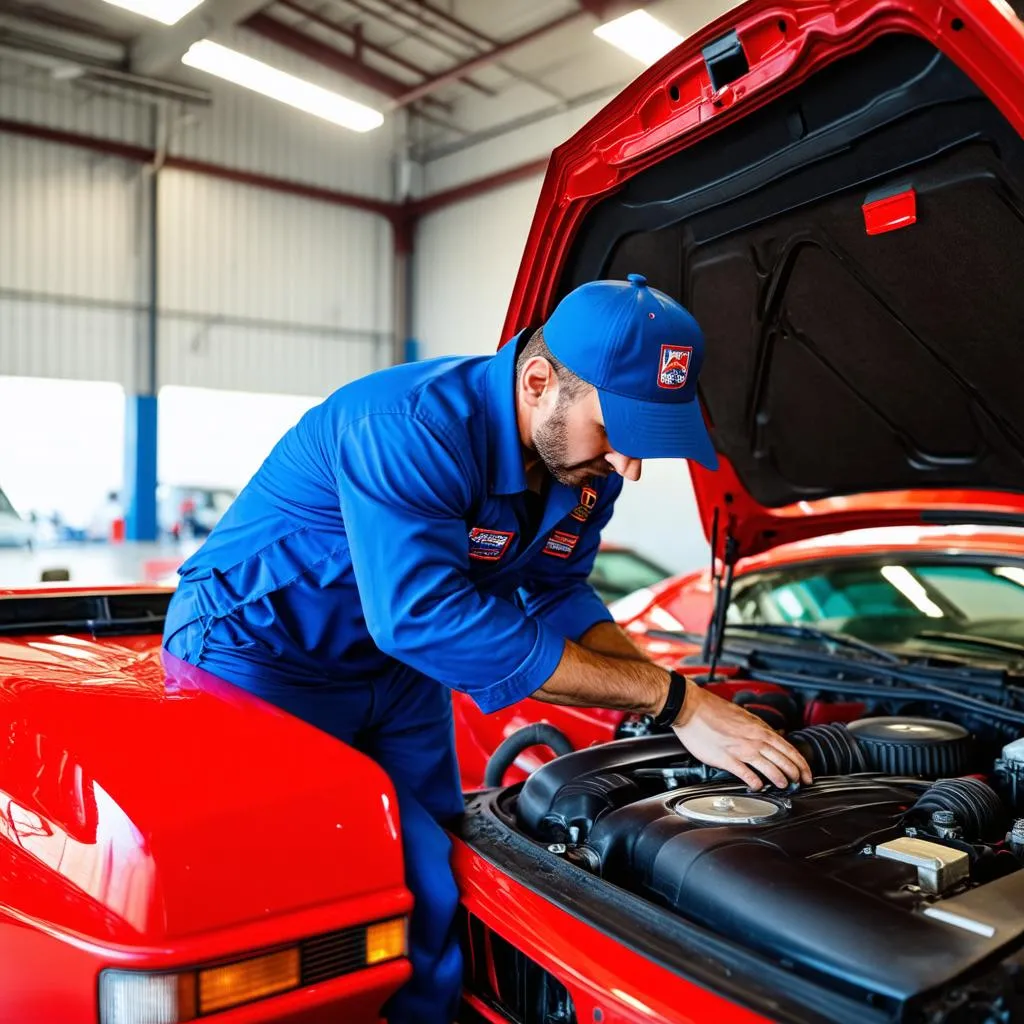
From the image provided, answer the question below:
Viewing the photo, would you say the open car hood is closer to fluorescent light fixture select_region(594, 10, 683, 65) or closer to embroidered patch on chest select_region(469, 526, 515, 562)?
embroidered patch on chest select_region(469, 526, 515, 562)

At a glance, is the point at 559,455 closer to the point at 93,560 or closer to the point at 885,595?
the point at 885,595

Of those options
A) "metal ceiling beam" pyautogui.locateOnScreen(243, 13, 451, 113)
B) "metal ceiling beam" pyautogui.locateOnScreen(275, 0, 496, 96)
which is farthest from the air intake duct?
"metal ceiling beam" pyautogui.locateOnScreen(243, 13, 451, 113)

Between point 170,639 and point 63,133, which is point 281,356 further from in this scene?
point 170,639

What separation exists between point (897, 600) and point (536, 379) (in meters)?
1.71

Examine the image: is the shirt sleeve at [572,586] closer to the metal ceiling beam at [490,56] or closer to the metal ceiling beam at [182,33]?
the metal ceiling beam at [182,33]

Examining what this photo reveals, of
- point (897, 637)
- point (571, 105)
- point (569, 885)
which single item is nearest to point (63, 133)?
point (571, 105)

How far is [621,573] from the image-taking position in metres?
6.22

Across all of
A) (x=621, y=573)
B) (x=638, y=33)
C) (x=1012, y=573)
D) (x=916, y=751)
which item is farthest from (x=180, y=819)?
(x=638, y=33)

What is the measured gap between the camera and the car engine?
108cm

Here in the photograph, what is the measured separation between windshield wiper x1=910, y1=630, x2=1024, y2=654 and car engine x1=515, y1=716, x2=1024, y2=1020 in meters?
0.59

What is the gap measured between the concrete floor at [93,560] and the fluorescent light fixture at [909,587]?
5.79m

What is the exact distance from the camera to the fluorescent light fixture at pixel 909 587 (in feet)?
8.92

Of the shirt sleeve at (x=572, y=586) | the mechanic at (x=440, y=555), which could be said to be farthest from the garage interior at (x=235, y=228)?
the mechanic at (x=440, y=555)

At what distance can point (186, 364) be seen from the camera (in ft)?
37.8
